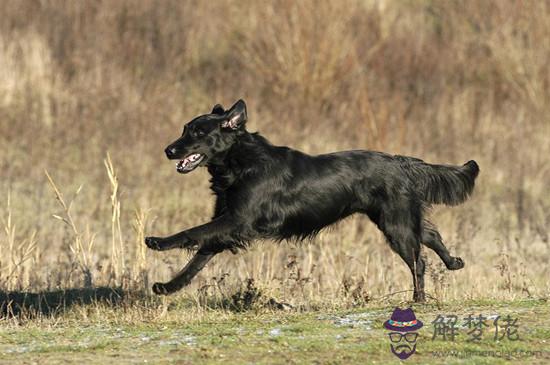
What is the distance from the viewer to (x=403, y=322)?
6102 millimetres

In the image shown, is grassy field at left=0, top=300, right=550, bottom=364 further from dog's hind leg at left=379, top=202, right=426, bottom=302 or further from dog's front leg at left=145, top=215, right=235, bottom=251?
dog's hind leg at left=379, top=202, right=426, bottom=302

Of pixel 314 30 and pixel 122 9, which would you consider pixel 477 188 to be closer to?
pixel 314 30

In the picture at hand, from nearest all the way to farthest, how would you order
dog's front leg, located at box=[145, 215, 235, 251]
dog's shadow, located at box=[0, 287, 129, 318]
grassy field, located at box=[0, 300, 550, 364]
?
grassy field, located at box=[0, 300, 550, 364] → dog's front leg, located at box=[145, 215, 235, 251] → dog's shadow, located at box=[0, 287, 129, 318]

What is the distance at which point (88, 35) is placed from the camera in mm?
16672

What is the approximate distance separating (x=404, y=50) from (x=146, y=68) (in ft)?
14.9

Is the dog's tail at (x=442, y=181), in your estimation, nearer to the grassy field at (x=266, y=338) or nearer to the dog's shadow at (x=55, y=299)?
the grassy field at (x=266, y=338)

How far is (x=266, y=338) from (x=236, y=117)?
1932 mm

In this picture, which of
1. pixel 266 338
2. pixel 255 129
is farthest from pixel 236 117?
pixel 255 129

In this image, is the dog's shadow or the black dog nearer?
the black dog

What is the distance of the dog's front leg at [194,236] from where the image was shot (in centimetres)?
677

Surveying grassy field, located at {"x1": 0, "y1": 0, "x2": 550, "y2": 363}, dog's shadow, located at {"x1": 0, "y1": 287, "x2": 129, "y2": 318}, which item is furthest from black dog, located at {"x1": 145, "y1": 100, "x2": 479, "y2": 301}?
dog's shadow, located at {"x1": 0, "y1": 287, "x2": 129, "y2": 318}

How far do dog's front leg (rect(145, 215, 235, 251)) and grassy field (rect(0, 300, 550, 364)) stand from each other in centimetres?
48

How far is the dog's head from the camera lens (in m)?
7.13

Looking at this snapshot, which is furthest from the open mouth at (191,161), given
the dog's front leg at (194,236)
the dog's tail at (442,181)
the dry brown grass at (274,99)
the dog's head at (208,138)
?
the dry brown grass at (274,99)
